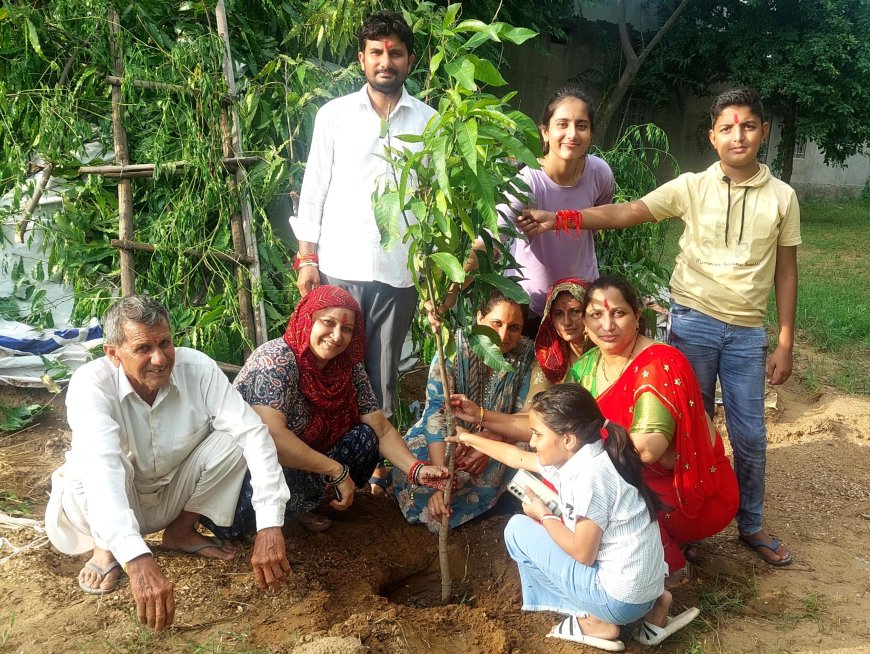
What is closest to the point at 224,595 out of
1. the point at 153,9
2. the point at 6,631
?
the point at 6,631

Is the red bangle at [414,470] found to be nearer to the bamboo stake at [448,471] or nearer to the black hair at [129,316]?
the bamboo stake at [448,471]

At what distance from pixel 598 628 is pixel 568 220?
1.42m

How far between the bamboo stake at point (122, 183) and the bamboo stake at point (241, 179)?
0.53 meters

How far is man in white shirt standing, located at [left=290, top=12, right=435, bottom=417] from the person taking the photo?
10.2ft

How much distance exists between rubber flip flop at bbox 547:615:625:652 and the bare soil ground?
0.04m

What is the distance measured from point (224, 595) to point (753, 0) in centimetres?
1094

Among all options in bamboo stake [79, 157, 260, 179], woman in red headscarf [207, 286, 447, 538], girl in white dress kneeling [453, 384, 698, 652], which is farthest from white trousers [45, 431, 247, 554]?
bamboo stake [79, 157, 260, 179]

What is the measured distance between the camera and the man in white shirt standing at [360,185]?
3115 mm

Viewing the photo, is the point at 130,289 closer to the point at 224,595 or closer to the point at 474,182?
the point at 224,595

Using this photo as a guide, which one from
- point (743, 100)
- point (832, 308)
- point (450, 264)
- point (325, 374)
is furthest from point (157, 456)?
point (832, 308)

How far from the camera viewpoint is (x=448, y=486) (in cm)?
268

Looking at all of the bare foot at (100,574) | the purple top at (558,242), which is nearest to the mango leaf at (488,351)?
the purple top at (558,242)

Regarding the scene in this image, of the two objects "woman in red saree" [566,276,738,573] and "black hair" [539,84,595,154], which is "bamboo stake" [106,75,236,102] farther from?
"woman in red saree" [566,276,738,573]

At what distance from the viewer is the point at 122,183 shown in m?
3.99
